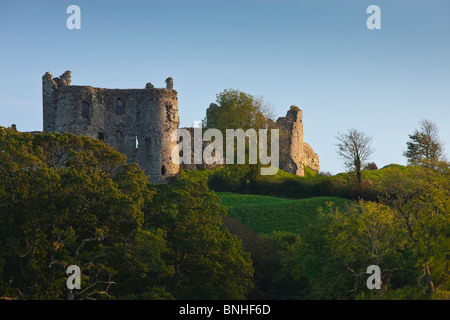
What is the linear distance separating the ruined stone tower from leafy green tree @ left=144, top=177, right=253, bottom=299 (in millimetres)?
19772

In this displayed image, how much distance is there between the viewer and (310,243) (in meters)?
35.1

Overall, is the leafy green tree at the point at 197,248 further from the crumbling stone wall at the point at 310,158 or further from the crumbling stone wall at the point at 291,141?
the crumbling stone wall at the point at 310,158

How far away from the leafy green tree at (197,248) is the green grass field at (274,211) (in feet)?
36.3

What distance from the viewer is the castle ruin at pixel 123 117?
182ft

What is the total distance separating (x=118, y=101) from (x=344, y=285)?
108 ft

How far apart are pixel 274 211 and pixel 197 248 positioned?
1697 cm

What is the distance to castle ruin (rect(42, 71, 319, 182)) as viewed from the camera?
182ft

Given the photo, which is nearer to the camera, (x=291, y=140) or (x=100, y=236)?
(x=100, y=236)

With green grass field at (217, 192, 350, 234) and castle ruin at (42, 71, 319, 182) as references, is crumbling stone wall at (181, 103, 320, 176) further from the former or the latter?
green grass field at (217, 192, 350, 234)

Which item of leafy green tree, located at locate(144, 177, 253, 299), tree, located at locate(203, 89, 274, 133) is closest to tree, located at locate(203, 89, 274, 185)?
tree, located at locate(203, 89, 274, 133)

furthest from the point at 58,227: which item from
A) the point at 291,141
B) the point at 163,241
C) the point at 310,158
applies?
the point at 310,158

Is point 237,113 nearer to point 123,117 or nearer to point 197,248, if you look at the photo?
point 123,117

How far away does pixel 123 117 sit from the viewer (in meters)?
57.8
